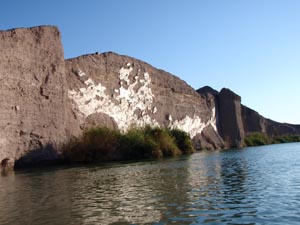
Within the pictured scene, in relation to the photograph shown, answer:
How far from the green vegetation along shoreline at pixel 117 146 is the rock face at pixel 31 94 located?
4.90 ft

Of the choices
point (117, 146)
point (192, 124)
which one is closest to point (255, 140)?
point (192, 124)

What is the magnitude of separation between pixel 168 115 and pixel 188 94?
26.8ft

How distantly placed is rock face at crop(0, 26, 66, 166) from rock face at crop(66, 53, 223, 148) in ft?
9.31

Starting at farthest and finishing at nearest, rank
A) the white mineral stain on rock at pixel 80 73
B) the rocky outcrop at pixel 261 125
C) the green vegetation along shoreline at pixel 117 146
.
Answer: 1. the rocky outcrop at pixel 261 125
2. the white mineral stain on rock at pixel 80 73
3. the green vegetation along shoreline at pixel 117 146

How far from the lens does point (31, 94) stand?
29.3 metres

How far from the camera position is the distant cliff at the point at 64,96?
90.5 feet

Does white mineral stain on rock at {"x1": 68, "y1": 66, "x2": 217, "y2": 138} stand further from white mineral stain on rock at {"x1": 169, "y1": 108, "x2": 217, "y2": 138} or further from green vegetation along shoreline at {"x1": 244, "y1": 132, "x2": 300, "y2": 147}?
green vegetation along shoreline at {"x1": 244, "y1": 132, "x2": 300, "y2": 147}

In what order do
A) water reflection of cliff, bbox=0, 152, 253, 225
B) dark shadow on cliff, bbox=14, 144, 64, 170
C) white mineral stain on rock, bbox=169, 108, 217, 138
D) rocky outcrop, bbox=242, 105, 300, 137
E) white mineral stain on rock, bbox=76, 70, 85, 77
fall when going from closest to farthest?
water reflection of cliff, bbox=0, 152, 253, 225 → dark shadow on cliff, bbox=14, 144, 64, 170 → white mineral stain on rock, bbox=76, 70, 85, 77 → white mineral stain on rock, bbox=169, 108, 217, 138 → rocky outcrop, bbox=242, 105, 300, 137

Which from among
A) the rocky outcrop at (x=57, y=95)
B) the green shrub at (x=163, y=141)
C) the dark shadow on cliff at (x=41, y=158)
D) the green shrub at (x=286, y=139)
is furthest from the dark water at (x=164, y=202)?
the green shrub at (x=286, y=139)

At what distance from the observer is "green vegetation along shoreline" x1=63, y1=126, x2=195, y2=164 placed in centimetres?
3033

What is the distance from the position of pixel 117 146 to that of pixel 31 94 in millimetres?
8219

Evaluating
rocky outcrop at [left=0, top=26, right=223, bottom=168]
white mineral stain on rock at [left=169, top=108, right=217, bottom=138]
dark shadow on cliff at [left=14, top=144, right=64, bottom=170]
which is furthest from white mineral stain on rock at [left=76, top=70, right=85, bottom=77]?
white mineral stain on rock at [left=169, top=108, right=217, bottom=138]

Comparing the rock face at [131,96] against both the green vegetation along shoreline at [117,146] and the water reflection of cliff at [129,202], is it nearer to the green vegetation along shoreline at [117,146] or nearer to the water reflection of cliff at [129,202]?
the green vegetation along shoreline at [117,146]

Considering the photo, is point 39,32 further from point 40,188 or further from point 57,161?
point 40,188
